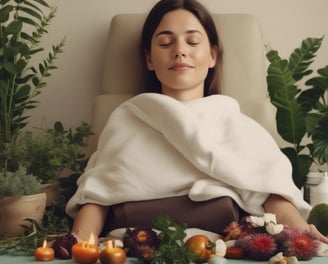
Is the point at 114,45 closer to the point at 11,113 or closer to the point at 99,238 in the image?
the point at 11,113

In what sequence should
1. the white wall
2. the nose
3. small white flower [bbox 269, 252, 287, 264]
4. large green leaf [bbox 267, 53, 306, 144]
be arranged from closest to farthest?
small white flower [bbox 269, 252, 287, 264] → the nose → large green leaf [bbox 267, 53, 306, 144] → the white wall

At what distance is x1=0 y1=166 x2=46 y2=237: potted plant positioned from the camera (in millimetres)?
1273

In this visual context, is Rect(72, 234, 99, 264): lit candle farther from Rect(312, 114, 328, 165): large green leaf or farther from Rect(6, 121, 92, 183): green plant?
Rect(312, 114, 328, 165): large green leaf

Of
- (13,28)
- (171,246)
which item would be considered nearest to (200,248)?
(171,246)

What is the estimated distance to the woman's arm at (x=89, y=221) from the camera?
124 cm

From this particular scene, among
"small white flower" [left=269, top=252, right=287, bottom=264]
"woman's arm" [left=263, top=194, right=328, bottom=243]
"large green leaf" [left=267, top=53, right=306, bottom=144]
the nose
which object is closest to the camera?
"small white flower" [left=269, top=252, right=287, bottom=264]

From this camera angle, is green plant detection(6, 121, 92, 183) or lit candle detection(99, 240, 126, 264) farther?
green plant detection(6, 121, 92, 183)

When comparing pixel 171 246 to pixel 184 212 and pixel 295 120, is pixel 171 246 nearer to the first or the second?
pixel 184 212

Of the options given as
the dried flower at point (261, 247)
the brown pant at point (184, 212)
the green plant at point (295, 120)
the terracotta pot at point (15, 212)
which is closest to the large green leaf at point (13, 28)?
the terracotta pot at point (15, 212)

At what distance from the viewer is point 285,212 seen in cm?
123

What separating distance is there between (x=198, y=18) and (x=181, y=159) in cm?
51

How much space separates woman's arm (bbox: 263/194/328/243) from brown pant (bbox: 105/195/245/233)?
0.27 feet

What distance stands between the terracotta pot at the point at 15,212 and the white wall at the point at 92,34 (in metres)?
0.69

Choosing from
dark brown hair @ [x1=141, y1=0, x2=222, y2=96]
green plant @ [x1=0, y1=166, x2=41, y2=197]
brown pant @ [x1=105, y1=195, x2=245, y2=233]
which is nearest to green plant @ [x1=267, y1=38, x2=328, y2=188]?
dark brown hair @ [x1=141, y1=0, x2=222, y2=96]
